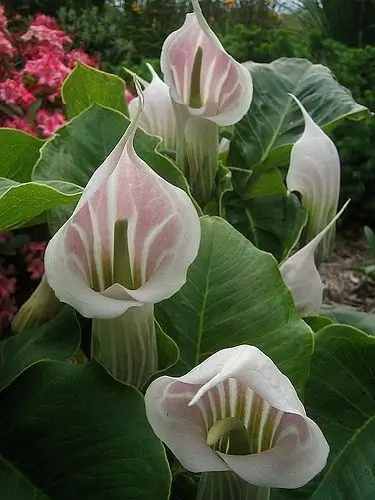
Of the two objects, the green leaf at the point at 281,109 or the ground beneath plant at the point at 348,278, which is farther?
the ground beneath plant at the point at 348,278

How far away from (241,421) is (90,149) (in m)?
0.28

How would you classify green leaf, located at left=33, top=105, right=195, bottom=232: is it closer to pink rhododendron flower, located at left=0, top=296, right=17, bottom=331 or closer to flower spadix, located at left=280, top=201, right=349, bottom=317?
flower spadix, located at left=280, top=201, right=349, bottom=317

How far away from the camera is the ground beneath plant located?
209cm

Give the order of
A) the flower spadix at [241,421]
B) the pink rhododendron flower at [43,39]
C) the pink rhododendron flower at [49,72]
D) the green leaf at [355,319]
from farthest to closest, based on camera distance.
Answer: the pink rhododendron flower at [43,39]
the pink rhododendron flower at [49,72]
the green leaf at [355,319]
the flower spadix at [241,421]

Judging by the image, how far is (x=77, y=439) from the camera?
42 cm

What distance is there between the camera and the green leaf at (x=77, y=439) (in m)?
0.41

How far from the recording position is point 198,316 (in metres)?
0.48

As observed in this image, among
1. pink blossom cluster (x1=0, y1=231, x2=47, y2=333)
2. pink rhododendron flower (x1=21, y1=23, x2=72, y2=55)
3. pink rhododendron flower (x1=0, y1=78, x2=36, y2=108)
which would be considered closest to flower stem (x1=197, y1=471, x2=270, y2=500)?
pink blossom cluster (x1=0, y1=231, x2=47, y2=333)

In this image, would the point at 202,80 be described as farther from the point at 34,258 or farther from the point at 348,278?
the point at 348,278

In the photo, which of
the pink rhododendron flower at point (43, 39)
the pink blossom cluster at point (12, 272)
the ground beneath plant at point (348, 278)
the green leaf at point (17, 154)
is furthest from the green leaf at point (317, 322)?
the ground beneath plant at point (348, 278)

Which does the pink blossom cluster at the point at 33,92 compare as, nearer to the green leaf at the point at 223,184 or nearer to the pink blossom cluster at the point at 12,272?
the pink blossom cluster at the point at 12,272

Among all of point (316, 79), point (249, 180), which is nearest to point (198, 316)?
point (249, 180)

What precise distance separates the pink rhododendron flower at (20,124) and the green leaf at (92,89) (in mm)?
218

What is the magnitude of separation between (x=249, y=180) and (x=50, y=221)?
261mm
